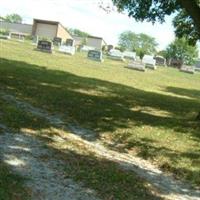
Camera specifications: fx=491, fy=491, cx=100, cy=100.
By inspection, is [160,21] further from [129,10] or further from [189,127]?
[189,127]

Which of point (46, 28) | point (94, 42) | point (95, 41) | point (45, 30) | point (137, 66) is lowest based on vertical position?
point (94, 42)

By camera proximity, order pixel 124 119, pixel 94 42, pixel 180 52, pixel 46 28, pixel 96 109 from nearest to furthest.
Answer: pixel 124 119 → pixel 96 109 → pixel 180 52 → pixel 46 28 → pixel 94 42

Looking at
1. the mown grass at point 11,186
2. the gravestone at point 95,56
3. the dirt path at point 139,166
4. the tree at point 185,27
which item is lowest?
the gravestone at point 95,56

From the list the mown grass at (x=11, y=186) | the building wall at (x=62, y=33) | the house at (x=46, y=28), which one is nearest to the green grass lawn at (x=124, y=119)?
the mown grass at (x=11, y=186)

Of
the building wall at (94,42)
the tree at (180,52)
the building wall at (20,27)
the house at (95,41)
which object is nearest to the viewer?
the tree at (180,52)

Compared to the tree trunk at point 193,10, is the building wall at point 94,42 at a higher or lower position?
lower

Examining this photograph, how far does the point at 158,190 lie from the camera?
844cm

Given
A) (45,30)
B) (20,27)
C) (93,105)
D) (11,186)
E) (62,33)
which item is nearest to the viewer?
(11,186)

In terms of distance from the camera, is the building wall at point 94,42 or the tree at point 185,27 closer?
the tree at point 185,27

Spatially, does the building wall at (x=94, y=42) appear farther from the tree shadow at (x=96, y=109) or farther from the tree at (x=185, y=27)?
the tree shadow at (x=96, y=109)

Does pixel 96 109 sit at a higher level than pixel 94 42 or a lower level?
higher

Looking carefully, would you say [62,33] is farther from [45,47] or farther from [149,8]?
[149,8]

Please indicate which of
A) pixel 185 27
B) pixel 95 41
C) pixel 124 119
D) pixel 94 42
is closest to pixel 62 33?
pixel 94 42

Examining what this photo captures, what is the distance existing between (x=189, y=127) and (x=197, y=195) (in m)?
6.85
